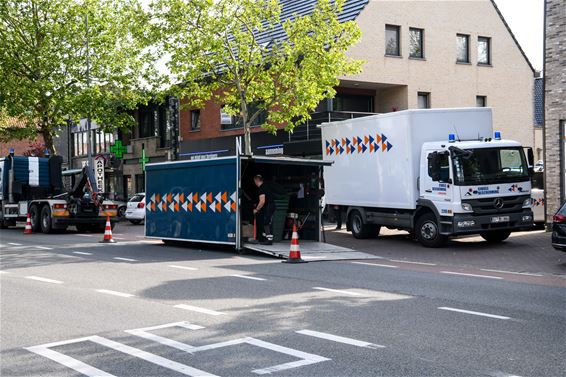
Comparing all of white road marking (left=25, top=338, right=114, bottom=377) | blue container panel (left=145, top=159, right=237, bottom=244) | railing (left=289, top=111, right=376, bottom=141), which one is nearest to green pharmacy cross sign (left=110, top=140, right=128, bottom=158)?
railing (left=289, top=111, right=376, bottom=141)

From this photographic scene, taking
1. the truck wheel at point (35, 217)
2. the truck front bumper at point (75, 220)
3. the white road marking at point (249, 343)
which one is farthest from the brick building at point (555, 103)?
the truck wheel at point (35, 217)

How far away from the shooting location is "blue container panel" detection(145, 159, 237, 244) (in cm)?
1667

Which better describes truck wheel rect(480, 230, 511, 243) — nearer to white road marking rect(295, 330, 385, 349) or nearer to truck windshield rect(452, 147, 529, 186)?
truck windshield rect(452, 147, 529, 186)

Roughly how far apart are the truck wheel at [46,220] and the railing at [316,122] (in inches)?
436

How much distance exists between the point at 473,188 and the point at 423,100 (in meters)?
16.1

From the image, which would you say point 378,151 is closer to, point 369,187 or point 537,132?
point 369,187

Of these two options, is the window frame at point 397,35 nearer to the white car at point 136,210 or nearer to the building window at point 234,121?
the building window at point 234,121

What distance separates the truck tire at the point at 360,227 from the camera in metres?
20.4

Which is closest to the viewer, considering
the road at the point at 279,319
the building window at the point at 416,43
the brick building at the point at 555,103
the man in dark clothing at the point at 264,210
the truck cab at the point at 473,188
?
the road at the point at 279,319

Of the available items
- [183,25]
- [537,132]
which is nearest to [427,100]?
[537,132]

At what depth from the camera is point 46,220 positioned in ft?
82.7

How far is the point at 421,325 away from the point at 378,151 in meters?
11.9

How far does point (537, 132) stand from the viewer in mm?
40125

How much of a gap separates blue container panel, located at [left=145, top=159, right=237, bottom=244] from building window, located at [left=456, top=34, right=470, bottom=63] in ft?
63.1
